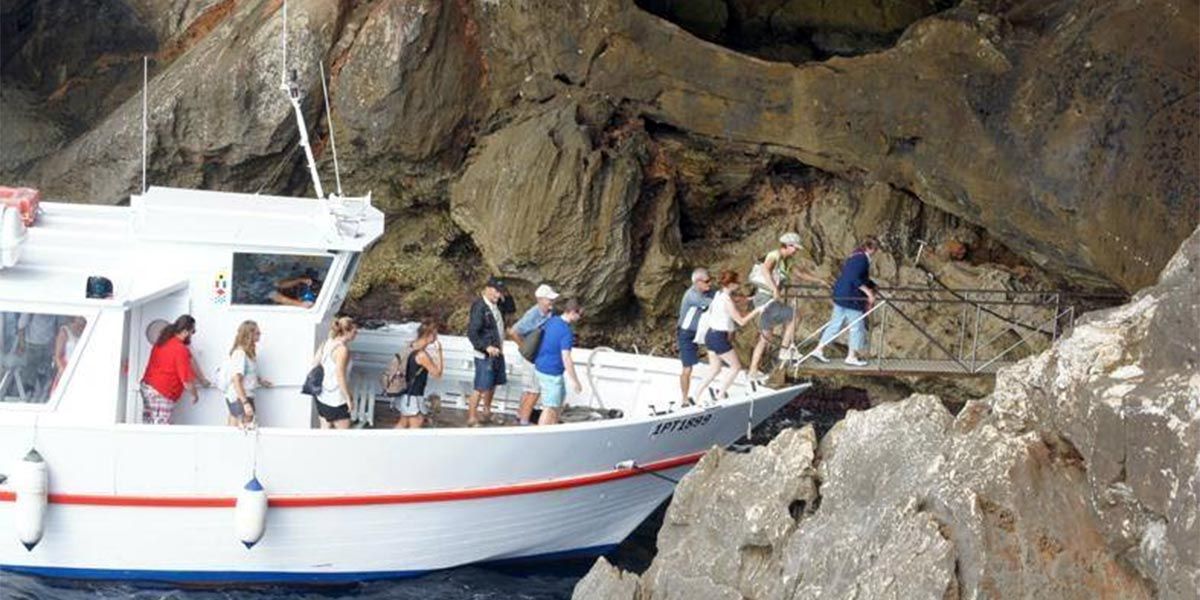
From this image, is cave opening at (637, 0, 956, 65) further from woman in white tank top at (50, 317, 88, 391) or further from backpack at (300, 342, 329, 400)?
woman in white tank top at (50, 317, 88, 391)

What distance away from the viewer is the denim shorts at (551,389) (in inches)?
611

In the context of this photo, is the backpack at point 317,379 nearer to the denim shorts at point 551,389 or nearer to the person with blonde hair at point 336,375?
the person with blonde hair at point 336,375

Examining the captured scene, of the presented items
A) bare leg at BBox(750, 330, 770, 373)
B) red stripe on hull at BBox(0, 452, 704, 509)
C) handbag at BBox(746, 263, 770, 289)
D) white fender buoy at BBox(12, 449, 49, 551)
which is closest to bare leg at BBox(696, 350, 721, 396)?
bare leg at BBox(750, 330, 770, 373)

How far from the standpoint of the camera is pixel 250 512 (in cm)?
1457

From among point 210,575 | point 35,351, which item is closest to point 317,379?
point 210,575

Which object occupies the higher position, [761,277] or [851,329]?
[761,277]

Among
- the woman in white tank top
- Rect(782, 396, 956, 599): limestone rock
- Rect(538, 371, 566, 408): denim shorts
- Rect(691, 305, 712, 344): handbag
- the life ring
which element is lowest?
Rect(782, 396, 956, 599): limestone rock

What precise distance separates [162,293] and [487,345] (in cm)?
283

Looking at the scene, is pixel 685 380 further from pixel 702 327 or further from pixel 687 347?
pixel 702 327

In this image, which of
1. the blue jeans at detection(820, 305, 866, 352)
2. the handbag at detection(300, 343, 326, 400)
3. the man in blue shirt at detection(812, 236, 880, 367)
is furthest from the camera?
the blue jeans at detection(820, 305, 866, 352)

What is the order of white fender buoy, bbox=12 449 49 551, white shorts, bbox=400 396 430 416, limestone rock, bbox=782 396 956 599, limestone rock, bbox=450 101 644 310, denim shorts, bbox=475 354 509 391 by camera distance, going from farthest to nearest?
limestone rock, bbox=450 101 644 310 < denim shorts, bbox=475 354 509 391 < white shorts, bbox=400 396 430 416 < white fender buoy, bbox=12 449 49 551 < limestone rock, bbox=782 396 956 599

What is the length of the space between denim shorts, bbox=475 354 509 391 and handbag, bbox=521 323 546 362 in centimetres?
39

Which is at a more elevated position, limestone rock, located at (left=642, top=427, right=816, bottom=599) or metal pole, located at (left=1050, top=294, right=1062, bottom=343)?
metal pole, located at (left=1050, top=294, right=1062, bottom=343)

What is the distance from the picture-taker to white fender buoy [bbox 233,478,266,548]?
14555mm
